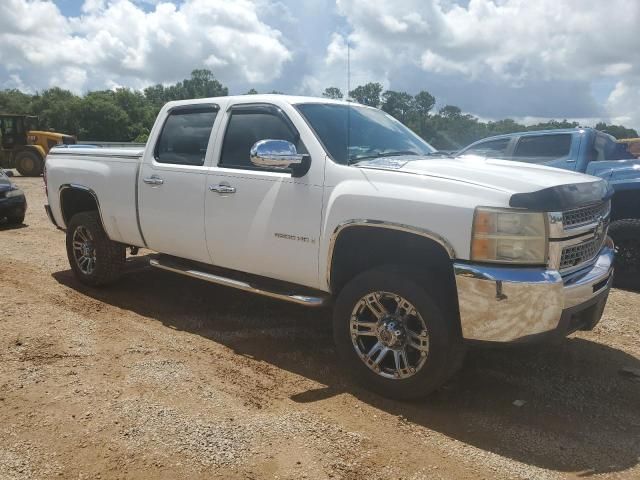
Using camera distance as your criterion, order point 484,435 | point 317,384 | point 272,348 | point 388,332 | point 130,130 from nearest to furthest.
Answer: point 484,435
point 388,332
point 317,384
point 272,348
point 130,130

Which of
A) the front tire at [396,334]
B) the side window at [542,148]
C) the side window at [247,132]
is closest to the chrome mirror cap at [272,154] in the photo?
the side window at [247,132]

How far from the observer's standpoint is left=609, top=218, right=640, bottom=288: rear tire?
6.07 meters

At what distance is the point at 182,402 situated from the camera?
11.6 ft

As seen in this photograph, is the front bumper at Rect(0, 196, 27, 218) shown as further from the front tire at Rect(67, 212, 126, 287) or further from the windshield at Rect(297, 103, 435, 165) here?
the windshield at Rect(297, 103, 435, 165)

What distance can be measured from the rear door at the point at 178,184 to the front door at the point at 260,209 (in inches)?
7.1

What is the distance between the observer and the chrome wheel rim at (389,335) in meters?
3.44

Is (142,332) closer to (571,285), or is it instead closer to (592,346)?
(571,285)

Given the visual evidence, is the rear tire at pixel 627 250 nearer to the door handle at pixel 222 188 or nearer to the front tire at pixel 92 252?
the door handle at pixel 222 188

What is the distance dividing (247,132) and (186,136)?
2.61ft

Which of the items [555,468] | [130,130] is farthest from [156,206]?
[130,130]

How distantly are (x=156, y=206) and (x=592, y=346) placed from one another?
3.93 meters

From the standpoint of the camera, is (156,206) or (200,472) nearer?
(200,472)

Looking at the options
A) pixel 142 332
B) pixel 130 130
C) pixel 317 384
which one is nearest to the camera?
pixel 317 384

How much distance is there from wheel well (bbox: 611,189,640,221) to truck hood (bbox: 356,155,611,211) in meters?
3.03
